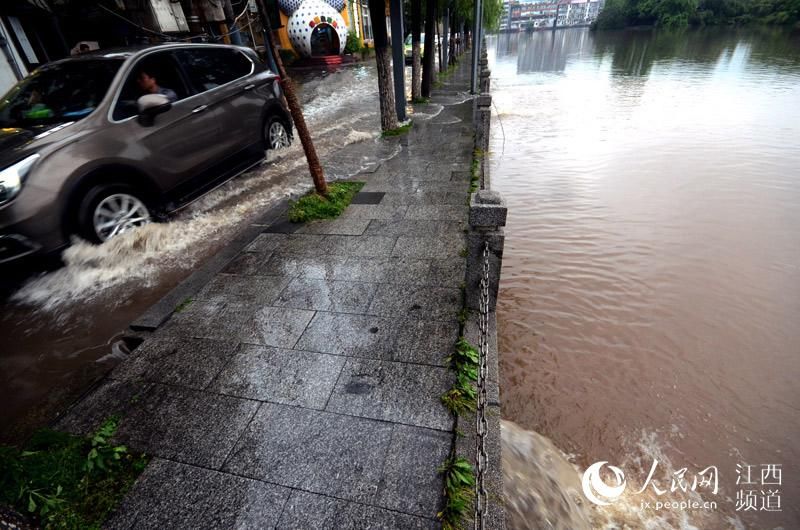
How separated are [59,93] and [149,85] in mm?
1002

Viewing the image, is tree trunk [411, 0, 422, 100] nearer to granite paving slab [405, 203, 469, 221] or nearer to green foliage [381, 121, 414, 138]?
green foliage [381, 121, 414, 138]

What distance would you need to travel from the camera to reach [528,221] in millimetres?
7129

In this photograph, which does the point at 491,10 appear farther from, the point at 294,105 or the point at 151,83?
the point at 151,83

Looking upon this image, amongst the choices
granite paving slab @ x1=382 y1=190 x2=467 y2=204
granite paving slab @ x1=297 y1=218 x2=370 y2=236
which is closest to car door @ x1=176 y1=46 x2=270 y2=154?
granite paving slab @ x1=297 y1=218 x2=370 y2=236

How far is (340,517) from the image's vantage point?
2.05 metres

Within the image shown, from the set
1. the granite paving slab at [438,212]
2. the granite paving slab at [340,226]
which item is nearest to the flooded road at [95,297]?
the granite paving slab at [340,226]

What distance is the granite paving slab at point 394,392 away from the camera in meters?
2.58

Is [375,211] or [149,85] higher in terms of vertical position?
[149,85]

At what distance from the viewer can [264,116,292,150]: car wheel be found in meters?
7.42

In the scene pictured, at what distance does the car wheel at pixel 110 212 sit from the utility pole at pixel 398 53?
790 centimetres

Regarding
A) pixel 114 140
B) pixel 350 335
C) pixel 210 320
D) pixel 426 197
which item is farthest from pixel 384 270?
pixel 114 140

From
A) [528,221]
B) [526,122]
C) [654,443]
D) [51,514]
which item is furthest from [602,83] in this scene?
[51,514]

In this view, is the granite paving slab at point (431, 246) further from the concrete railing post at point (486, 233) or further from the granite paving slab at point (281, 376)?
the granite paving slab at point (281, 376)

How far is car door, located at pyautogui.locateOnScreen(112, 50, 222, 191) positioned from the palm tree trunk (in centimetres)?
444
